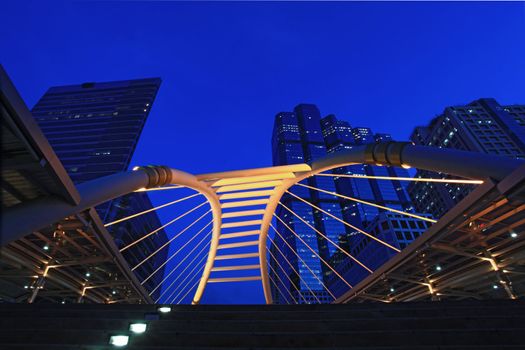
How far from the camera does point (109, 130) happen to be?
9675cm

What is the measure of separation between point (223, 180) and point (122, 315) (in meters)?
12.4

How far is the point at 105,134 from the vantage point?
94.5m

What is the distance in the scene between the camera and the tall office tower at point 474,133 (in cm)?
7856

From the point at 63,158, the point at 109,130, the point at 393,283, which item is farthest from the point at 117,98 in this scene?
the point at 393,283

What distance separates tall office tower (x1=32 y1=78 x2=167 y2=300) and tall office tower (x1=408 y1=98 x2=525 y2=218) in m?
101

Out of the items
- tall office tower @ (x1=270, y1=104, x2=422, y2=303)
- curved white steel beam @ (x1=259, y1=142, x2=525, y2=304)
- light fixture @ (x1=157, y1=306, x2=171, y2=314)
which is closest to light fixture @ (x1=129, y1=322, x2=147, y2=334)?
light fixture @ (x1=157, y1=306, x2=171, y2=314)

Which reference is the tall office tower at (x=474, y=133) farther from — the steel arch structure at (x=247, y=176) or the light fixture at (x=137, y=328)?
the light fixture at (x=137, y=328)

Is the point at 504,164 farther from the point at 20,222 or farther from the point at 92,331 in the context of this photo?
the point at 20,222

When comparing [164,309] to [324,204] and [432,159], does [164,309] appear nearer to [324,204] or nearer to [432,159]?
[432,159]

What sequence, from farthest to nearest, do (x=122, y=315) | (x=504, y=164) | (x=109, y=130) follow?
(x=109, y=130) < (x=504, y=164) < (x=122, y=315)

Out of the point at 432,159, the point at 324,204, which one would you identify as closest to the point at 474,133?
the point at 324,204

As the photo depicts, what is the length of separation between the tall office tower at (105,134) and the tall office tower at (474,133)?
101 m

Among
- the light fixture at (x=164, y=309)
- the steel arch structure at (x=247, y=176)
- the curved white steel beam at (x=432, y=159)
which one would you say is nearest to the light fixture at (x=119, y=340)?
the light fixture at (x=164, y=309)

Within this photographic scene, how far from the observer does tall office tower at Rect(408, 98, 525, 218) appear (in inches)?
3093
